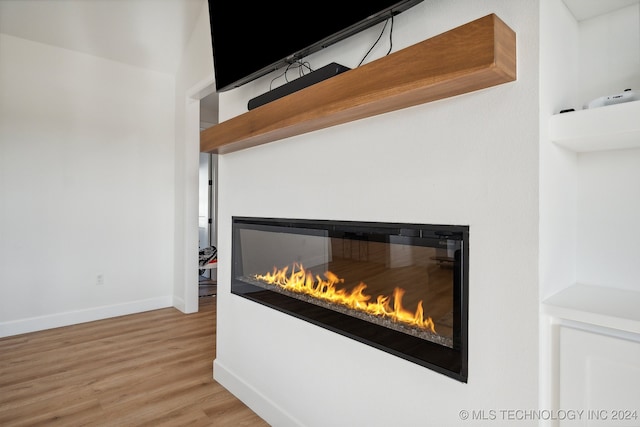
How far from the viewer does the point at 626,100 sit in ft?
3.11

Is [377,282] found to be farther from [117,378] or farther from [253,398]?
[117,378]

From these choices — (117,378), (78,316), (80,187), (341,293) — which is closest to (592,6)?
(341,293)

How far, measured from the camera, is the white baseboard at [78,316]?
3.25 m

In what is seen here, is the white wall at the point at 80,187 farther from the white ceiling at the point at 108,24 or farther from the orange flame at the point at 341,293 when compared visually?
the orange flame at the point at 341,293

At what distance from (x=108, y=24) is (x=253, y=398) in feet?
11.1

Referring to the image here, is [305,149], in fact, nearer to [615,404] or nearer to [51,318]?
[615,404]

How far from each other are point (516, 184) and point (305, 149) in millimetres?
949

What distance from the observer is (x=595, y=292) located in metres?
1.09

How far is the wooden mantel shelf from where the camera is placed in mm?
919

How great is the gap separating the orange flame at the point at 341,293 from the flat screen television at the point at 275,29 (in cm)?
97

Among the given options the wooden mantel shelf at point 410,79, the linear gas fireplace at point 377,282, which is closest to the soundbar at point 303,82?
the wooden mantel shelf at point 410,79

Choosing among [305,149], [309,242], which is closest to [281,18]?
[305,149]

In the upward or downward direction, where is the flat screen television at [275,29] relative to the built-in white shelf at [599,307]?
upward

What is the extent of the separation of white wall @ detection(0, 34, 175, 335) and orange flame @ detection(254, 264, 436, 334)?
2.44 m
